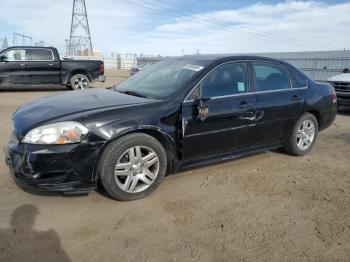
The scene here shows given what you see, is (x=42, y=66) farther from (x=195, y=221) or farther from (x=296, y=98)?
(x=195, y=221)

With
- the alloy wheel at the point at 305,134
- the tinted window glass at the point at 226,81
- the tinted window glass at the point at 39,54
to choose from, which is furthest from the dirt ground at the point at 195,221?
the tinted window glass at the point at 39,54

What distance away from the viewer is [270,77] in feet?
16.7

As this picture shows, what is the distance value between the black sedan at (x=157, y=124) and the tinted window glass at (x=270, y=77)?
15 millimetres

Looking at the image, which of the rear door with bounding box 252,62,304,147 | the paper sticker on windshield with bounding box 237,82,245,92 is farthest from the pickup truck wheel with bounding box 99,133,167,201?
the rear door with bounding box 252,62,304,147

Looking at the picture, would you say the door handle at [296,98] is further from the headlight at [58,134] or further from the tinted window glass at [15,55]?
the tinted window glass at [15,55]

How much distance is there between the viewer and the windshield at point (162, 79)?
14.1 feet

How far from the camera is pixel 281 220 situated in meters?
3.59

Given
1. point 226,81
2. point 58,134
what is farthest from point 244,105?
point 58,134

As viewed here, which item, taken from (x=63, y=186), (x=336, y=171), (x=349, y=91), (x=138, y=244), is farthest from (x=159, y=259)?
(x=349, y=91)

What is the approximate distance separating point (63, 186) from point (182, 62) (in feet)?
7.60

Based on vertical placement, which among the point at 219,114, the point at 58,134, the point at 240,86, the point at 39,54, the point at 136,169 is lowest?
the point at 136,169

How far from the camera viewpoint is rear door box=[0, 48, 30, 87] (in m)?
13.3

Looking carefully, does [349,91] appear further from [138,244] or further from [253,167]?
[138,244]

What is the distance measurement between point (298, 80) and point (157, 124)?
8.83 ft
